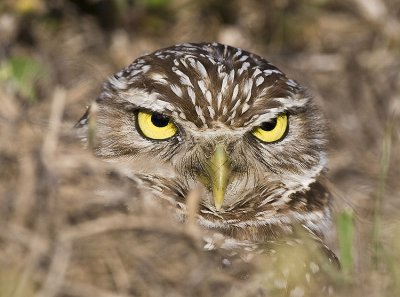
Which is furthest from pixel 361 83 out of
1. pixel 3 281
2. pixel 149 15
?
pixel 3 281

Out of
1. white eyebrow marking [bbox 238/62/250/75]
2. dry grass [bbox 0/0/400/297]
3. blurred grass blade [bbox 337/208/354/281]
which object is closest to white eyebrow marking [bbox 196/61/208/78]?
white eyebrow marking [bbox 238/62/250/75]

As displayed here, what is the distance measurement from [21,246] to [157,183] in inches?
25.3

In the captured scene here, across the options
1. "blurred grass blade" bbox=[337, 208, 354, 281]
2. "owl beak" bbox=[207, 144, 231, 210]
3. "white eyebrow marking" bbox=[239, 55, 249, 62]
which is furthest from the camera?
"white eyebrow marking" bbox=[239, 55, 249, 62]

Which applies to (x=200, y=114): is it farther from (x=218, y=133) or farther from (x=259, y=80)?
(x=259, y=80)

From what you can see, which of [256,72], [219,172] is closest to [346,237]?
[219,172]

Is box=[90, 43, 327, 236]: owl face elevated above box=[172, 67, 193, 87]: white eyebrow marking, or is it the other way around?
box=[172, 67, 193, 87]: white eyebrow marking

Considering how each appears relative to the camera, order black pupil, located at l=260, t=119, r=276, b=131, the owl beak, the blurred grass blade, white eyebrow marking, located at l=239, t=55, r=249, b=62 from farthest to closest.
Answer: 1. white eyebrow marking, located at l=239, t=55, r=249, b=62
2. black pupil, located at l=260, t=119, r=276, b=131
3. the owl beak
4. the blurred grass blade

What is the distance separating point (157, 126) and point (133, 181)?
0.19m

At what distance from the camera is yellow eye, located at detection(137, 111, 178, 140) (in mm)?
2639

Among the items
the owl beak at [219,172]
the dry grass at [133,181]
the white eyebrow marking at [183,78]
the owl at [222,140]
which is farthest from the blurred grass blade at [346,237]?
the white eyebrow marking at [183,78]

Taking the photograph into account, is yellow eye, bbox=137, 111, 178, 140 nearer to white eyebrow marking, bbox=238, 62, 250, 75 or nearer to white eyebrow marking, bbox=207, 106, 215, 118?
white eyebrow marking, bbox=207, 106, 215, 118

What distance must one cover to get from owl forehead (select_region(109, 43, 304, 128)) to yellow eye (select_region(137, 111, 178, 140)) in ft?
0.11

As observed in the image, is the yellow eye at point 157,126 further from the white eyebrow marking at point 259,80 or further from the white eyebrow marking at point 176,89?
the white eyebrow marking at point 259,80

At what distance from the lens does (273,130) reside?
2730mm
